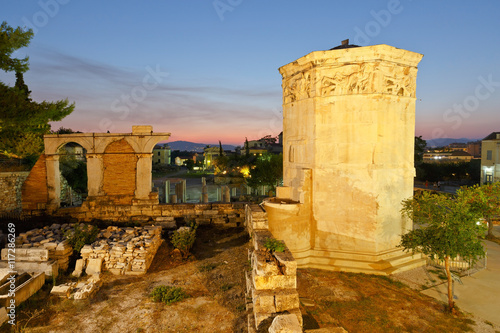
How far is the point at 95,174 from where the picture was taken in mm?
10867

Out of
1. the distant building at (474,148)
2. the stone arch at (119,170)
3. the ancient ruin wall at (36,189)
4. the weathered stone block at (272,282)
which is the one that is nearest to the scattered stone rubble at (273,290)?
the weathered stone block at (272,282)

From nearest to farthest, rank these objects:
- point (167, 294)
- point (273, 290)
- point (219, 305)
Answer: point (273, 290) → point (219, 305) → point (167, 294)

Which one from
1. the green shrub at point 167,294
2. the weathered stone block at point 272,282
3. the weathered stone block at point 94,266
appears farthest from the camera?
the weathered stone block at point 94,266

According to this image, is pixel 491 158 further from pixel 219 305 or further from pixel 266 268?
pixel 219 305

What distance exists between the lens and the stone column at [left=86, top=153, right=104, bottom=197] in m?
10.8

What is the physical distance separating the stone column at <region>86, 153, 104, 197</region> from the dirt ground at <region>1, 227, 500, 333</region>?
505 centimetres

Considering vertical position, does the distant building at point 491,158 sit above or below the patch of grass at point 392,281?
above

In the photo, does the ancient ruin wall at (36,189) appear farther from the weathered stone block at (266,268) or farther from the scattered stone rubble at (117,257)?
the weathered stone block at (266,268)

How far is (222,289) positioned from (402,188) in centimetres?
609

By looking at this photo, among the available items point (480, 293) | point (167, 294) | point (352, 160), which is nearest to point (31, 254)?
point (167, 294)

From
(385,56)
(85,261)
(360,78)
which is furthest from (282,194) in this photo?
(85,261)

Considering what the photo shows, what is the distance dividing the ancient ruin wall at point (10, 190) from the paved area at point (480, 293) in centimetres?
2075

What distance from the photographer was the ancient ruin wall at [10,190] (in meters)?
16.3

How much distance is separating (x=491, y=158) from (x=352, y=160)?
3449 centimetres
